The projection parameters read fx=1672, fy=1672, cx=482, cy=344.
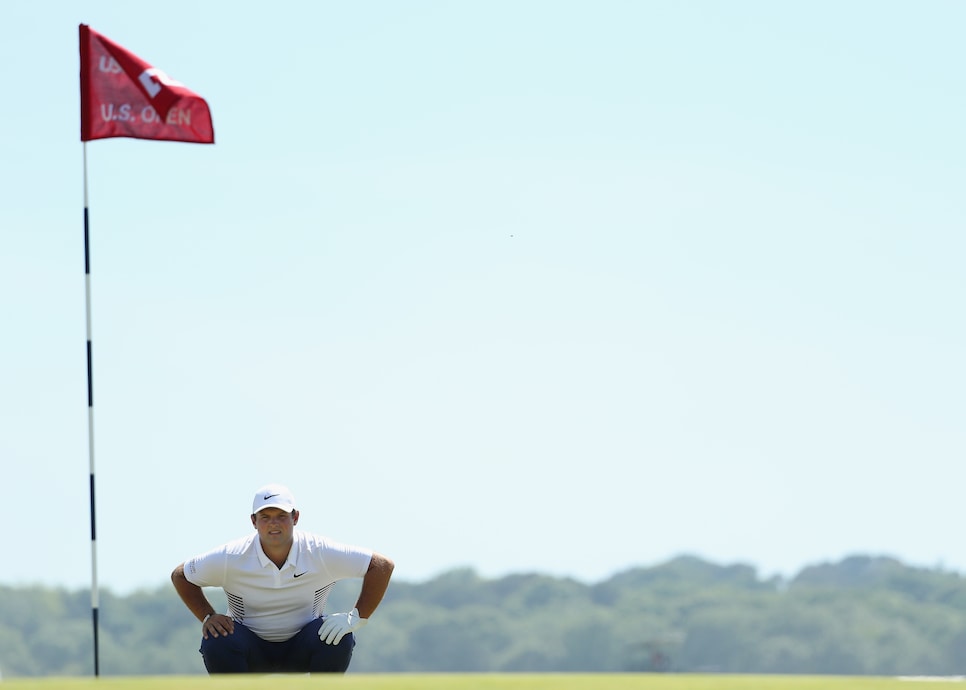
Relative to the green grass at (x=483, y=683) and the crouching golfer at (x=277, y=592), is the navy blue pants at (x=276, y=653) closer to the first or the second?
the crouching golfer at (x=277, y=592)

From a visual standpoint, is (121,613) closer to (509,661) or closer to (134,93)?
(509,661)

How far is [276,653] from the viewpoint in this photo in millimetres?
10930

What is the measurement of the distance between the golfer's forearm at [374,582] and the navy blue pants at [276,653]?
15.8 inches

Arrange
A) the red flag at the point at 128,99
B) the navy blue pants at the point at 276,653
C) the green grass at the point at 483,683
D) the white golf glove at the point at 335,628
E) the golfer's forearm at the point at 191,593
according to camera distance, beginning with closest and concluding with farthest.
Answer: the green grass at the point at 483,683
the navy blue pants at the point at 276,653
the white golf glove at the point at 335,628
the golfer's forearm at the point at 191,593
the red flag at the point at 128,99

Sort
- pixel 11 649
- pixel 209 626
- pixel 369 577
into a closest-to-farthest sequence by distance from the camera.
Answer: pixel 209 626, pixel 369 577, pixel 11 649

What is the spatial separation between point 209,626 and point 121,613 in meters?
196

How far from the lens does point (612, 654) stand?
19362 centimetres

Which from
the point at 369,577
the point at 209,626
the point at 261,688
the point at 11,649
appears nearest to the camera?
the point at 261,688

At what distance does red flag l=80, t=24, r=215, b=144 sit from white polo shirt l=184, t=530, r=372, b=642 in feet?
17.7

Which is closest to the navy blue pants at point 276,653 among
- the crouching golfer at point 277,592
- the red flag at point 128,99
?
→ the crouching golfer at point 277,592

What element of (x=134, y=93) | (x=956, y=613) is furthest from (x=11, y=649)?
(x=134, y=93)

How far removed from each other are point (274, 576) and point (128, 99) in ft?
19.7

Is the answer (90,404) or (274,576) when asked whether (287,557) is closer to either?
(274,576)

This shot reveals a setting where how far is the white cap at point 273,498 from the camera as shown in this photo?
1078 centimetres
